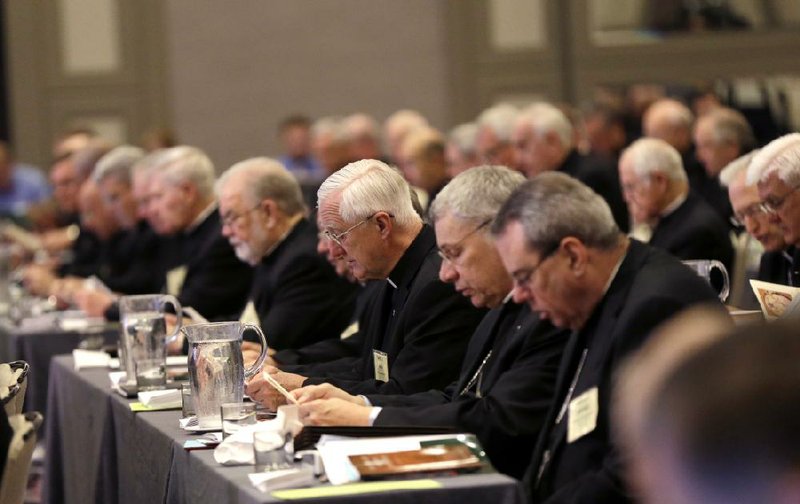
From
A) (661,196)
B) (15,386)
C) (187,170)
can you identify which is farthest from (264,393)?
(661,196)

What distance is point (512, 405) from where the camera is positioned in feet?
10.5

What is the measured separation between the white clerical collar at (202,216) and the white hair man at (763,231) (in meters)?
2.81

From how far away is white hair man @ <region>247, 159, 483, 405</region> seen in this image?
3.94m

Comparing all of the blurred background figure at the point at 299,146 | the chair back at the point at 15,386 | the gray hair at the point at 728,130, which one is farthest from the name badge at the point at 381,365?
the blurred background figure at the point at 299,146

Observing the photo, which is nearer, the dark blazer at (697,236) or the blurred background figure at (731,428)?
the blurred background figure at (731,428)

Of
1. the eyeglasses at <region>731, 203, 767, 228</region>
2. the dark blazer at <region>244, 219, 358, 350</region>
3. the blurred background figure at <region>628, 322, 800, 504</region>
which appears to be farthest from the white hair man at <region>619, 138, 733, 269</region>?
the blurred background figure at <region>628, 322, 800, 504</region>

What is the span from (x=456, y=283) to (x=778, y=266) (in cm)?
164

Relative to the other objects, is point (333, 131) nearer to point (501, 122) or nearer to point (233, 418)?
point (501, 122)

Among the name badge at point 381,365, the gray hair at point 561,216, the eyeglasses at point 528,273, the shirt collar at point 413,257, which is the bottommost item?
the name badge at point 381,365

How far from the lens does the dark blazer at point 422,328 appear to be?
12.8 feet

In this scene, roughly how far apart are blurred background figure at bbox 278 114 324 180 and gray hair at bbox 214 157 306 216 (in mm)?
7125

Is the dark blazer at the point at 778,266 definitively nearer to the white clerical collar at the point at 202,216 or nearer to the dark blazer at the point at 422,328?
the dark blazer at the point at 422,328

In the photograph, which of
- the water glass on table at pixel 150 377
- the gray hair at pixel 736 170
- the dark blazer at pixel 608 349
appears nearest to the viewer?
the dark blazer at pixel 608 349

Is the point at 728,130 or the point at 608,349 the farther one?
the point at 728,130
